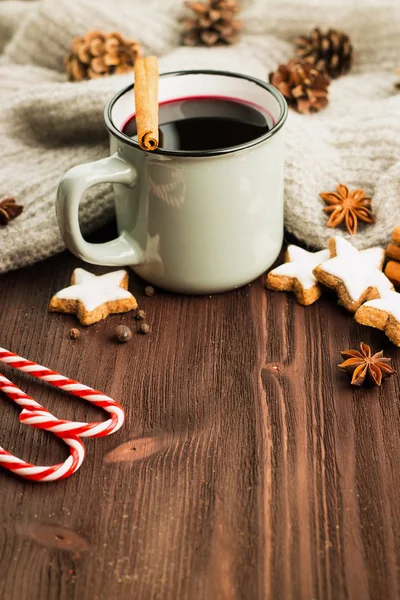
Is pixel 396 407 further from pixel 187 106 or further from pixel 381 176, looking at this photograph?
pixel 187 106

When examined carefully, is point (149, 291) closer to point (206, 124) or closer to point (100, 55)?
point (206, 124)

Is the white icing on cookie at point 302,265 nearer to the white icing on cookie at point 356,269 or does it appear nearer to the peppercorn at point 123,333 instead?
the white icing on cookie at point 356,269

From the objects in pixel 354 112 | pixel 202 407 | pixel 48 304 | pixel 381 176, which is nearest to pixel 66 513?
pixel 202 407

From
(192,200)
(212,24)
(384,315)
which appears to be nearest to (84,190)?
(192,200)

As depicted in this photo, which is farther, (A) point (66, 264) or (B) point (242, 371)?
(A) point (66, 264)

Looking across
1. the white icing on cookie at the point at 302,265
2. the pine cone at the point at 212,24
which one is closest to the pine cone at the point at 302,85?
the pine cone at the point at 212,24

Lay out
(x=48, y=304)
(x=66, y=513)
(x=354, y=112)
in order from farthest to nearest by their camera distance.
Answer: (x=354, y=112) → (x=48, y=304) → (x=66, y=513)
